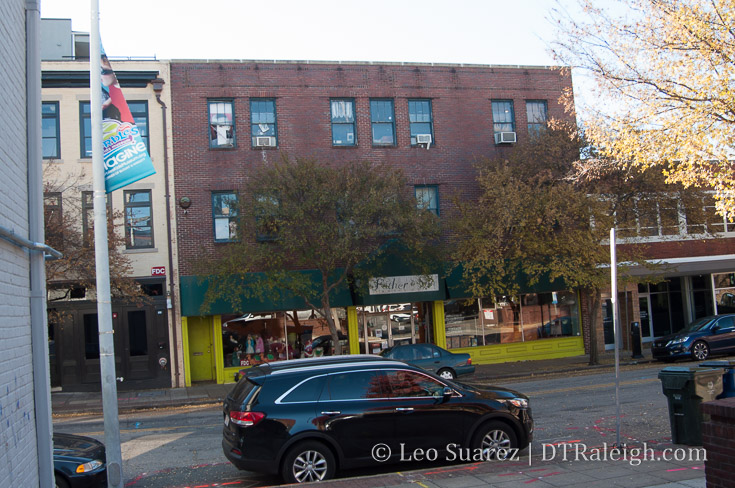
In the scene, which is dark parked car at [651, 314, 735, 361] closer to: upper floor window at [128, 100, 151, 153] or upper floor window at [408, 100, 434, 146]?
upper floor window at [408, 100, 434, 146]

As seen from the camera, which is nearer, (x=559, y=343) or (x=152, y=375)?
(x=152, y=375)

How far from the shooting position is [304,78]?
2280 centimetres

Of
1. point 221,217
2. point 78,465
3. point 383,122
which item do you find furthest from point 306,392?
point 383,122

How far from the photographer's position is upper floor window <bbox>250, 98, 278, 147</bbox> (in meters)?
22.3

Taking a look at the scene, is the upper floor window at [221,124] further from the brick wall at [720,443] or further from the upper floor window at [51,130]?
the brick wall at [720,443]

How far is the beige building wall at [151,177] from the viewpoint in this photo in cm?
2058

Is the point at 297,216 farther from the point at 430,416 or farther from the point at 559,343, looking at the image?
the point at 559,343

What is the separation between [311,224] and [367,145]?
20.6 ft

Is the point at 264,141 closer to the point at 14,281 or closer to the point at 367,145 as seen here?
the point at 367,145

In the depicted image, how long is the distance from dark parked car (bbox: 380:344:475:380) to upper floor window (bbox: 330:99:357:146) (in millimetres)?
8668

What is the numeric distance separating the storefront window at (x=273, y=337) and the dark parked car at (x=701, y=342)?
11.7 m

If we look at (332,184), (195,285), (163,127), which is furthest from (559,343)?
(163,127)

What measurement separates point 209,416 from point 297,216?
597 centimetres

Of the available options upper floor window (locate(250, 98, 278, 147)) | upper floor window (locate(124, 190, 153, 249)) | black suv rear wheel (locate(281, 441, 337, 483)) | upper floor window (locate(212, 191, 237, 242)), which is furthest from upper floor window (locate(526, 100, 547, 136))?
black suv rear wheel (locate(281, 441, 337, 483))
